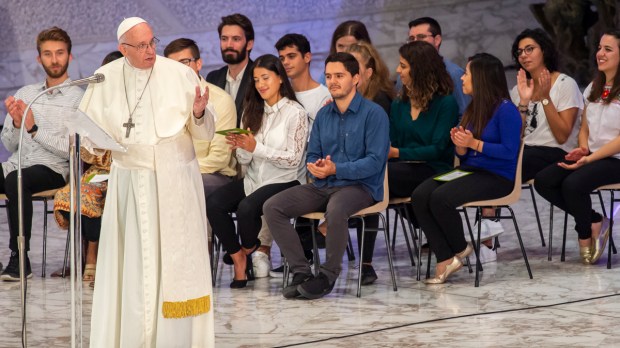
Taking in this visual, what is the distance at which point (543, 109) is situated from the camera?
659 centimetres

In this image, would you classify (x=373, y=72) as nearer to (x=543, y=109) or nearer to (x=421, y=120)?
(x=421, y=120)

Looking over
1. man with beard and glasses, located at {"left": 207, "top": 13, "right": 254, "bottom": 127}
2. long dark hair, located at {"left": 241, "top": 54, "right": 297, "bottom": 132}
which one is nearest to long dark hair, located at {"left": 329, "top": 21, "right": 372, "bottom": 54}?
man with beard and glasses, located at {"left": 207, "top": 13, "right": 254, "bottom": 127}

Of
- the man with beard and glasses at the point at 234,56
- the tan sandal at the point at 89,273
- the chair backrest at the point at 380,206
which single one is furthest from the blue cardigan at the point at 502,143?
the tan sandal at the point at 89,273

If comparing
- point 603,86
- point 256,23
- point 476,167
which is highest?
point 256,23

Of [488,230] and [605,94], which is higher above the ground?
[605,94]

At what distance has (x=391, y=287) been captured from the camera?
5969 millimetres

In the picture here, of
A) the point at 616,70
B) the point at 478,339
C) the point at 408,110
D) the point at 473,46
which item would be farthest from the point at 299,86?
the point at 473,46

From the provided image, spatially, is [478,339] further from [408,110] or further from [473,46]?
[473,46]

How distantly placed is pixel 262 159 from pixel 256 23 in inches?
236

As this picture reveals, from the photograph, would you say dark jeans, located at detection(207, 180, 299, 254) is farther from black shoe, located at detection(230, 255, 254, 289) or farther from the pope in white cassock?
the pope in white cassock

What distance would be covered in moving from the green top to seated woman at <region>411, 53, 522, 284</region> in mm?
137

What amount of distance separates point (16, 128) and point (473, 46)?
6158mm

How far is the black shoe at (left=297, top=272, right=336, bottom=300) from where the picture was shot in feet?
18.7

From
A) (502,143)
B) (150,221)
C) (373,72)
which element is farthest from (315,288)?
(373,72)
